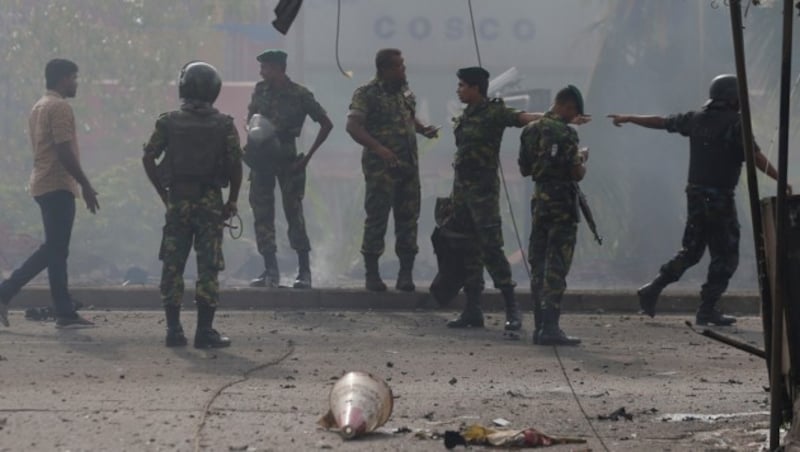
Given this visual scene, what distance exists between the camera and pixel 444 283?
34.2 ft

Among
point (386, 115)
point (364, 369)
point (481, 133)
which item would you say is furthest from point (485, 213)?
point (364, 369)

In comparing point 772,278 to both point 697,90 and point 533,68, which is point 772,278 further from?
point 533,68

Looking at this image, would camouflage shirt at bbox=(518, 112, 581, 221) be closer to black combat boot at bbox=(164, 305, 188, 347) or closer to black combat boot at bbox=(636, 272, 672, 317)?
black combat boot at bbox=(636, 272, 672, 317)

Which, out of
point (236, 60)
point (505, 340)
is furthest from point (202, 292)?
point (236, 60)

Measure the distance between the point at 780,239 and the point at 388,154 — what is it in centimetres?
596

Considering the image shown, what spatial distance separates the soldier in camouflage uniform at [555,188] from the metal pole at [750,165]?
3.51 m

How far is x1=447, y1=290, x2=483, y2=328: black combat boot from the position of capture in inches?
398

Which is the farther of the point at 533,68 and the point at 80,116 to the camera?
the point at 533,68

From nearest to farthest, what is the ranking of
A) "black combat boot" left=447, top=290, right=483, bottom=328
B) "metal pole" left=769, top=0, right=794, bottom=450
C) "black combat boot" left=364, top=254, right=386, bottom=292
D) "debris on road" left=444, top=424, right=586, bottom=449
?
"metal pole" left=769, top=0, right=794, bottom=450, "debris on road" left=444, top=424, right=586, bottom=449, "black combat boot" left=447, top=290, right=483, bottom=328, "black combat boot" left=364, top=254, right=386, bottom=292

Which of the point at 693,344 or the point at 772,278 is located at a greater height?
the point at 772,278

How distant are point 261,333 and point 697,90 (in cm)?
1566

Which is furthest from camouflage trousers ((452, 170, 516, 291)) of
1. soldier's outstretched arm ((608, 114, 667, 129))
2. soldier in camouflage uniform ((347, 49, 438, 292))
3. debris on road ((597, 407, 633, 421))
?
debris on road ((597, 407, 633, 421))

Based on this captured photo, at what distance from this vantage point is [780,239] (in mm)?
5043

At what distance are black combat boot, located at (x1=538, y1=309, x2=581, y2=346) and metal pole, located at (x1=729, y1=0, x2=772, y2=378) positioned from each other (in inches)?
142
